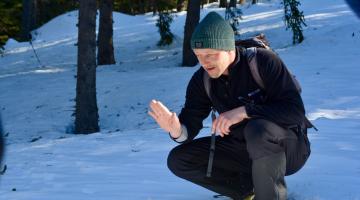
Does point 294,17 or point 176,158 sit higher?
point 176,158

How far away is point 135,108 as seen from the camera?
39.7 ft

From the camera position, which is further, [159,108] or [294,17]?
[294,17]

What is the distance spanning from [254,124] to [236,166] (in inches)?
23.1

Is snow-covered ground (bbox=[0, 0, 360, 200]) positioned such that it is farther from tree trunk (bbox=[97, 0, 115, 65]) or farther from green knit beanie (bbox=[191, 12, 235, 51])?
green knit beanie (bbox=[191, 12, 235, 51])

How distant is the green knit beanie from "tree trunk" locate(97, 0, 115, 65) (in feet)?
43.2

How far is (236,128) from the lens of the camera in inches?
141

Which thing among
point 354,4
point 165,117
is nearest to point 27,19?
point 165,117

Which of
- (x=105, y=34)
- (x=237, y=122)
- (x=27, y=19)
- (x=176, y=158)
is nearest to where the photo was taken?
(x=237, y=122)

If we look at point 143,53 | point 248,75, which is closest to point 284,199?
point 248,75

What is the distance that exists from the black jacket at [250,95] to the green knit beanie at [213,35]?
0.12 m

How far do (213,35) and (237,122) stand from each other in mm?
516

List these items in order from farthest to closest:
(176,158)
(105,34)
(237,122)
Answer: (105,34)
(176,158)
(237,122)

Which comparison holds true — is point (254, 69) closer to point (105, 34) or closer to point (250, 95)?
point (250, 95)

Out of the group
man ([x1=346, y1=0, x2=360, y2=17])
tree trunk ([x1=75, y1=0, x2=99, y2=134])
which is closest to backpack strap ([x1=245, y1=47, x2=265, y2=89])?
man ([x1=346, y1=0, x2=360, y2=17])
